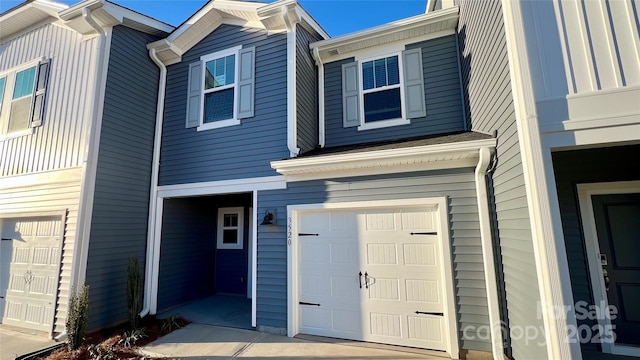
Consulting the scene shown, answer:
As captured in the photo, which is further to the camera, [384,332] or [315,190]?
[315,190]

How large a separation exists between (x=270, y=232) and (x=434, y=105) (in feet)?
12.7

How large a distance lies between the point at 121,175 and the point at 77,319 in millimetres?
2492

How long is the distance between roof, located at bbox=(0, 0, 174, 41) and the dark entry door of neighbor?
8.64 meters

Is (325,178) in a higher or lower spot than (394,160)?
lower

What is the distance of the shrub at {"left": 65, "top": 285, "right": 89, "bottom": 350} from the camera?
443cm

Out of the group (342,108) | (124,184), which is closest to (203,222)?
(124,184)

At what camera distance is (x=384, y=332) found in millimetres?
4391

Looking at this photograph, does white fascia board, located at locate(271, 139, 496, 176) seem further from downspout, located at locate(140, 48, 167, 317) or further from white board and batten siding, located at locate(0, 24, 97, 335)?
white board and batten siding, located at locate(0, 24, 97, 335)

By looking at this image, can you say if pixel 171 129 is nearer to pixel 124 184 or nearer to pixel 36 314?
pixel 124 184

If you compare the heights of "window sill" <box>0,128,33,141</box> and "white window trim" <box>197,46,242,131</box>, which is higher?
"white window trim" <box>197,46,242,131</box>

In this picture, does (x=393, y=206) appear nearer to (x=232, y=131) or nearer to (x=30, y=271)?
(x=232, y=131)

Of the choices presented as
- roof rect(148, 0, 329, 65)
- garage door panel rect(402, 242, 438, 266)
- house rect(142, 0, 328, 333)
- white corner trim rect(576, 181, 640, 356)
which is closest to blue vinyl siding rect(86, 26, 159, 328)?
house rect(142, 0, 328, 333)

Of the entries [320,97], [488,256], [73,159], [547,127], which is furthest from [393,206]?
[73,159]

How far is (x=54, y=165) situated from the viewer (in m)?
5.59
